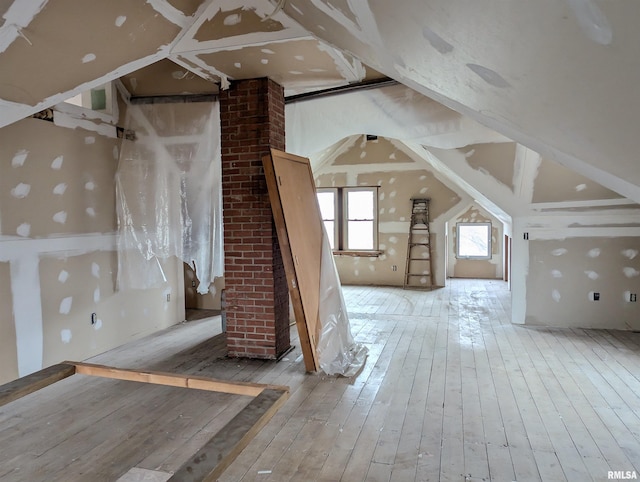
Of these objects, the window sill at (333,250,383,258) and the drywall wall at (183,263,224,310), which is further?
the window sill at (333,250,383,258)

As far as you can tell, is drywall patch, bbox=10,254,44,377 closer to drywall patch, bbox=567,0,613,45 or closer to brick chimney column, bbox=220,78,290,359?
brick chimney column, bbox=220,78,290,359

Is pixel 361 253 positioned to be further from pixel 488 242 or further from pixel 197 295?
pixel 197 295

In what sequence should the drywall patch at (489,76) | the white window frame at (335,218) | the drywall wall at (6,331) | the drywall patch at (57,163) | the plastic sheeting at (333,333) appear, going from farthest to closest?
the white window frame at (335,218)
the drywall patch at (57,163)
the plastic sheeting at (333,333)
the drywall wall at (6,331)
the drywall patch at (489,76)

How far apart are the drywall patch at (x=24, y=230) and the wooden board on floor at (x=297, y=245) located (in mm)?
1968

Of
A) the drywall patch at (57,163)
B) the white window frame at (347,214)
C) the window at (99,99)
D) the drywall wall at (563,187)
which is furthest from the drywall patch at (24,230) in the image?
the white window frame at (347,214)

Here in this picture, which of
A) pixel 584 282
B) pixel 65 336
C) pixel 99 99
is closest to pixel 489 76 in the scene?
pixel 65 336

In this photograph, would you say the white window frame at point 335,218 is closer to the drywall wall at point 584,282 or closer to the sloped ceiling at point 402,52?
the drywall wall at point 584,282

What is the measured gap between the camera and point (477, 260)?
29.9 ft

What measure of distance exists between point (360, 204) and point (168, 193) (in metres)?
4.78

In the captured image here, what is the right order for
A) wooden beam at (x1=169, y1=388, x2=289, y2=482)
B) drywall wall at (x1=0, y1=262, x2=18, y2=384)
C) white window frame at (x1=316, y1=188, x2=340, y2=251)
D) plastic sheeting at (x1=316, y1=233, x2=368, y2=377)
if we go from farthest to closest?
white window frame at (x1=316, y1=188, x2=340, y2=251), plastic sheeting at (x1=316, y1=233, x2=368, y2=377), drywall wall at (x1=0, y1=262, x2=18, y2=384), wooden beam at (x1=169, y1=388, x2=289, y2=482)

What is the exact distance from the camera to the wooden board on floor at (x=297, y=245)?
11.5 feet

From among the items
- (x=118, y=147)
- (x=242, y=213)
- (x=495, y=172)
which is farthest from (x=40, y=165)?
(x=495, y=172)

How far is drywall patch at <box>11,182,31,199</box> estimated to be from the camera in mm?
3388

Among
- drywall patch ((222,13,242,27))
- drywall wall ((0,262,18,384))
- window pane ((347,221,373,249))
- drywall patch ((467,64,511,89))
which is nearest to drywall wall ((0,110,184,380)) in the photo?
drywall wall ((0,262,18,384))
